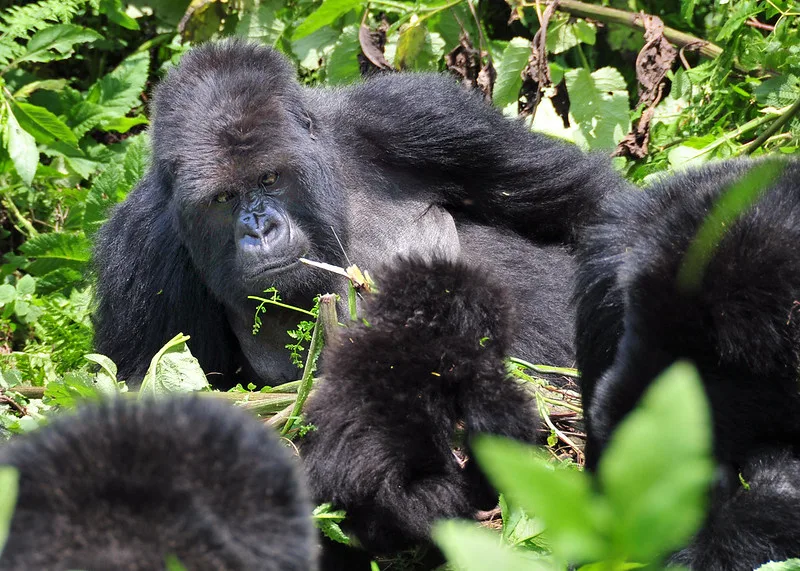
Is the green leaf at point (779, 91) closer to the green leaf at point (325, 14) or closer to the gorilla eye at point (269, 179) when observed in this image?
the green leaf at point (325, 14)

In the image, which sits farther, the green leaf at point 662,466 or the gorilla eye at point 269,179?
the gorilla eye at point 269,179

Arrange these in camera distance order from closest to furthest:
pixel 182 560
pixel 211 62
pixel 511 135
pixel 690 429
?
1. pixel 690 429
2. pixel 182 560
3. pixel 211 62
4. pixel 511 135

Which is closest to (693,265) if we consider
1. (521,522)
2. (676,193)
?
(676,193)

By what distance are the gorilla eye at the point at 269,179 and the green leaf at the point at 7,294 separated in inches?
67.7

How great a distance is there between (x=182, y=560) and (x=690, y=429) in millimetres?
719

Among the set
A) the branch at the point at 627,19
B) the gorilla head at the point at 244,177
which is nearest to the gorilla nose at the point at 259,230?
the gorilla head at the point at 244,177

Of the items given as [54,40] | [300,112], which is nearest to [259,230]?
[300,112]

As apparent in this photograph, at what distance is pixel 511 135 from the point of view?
396 cm

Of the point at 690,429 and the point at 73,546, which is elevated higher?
the point at 690,429

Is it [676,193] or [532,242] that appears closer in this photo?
[676,193]

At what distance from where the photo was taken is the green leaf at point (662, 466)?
0.71 m

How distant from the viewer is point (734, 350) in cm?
200

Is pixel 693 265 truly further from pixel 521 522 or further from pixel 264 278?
pixel 264 278

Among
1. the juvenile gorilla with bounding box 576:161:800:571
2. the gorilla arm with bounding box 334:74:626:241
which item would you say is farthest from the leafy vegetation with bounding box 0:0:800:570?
the juvenile gorilla with bounding box 576:161:800:571
